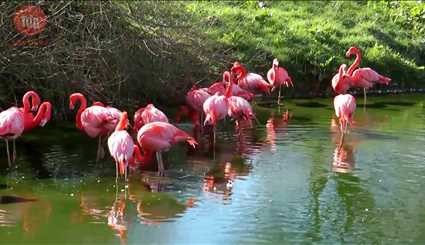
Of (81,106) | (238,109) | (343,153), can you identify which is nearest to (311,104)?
(238,109)

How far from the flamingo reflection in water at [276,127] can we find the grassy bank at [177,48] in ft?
3.98

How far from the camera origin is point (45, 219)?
5.39m

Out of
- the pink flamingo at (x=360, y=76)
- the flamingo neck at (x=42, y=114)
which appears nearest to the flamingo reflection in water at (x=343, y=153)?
the pink flamingo at (x=360, y=76)

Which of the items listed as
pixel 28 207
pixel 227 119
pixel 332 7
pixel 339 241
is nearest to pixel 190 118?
pixel 227 119

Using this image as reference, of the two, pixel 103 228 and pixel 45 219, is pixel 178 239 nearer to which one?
pixel 103 228

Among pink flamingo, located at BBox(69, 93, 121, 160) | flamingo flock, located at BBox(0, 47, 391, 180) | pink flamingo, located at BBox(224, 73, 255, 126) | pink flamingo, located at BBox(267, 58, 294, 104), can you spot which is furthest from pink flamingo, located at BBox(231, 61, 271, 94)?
pink flamingo, located at BBox(69, 93, 121, 160)

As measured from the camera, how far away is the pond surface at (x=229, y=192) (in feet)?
16.9

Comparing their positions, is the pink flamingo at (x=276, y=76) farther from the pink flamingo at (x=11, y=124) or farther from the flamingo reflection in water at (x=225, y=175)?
the pink flamingo at (x=11, y=124)

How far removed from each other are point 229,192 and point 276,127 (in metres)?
3.23

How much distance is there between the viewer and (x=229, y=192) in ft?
20.3

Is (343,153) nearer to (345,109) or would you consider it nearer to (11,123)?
(345,109)

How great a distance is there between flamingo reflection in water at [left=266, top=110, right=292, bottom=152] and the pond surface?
0.03m

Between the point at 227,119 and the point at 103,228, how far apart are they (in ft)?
15.6

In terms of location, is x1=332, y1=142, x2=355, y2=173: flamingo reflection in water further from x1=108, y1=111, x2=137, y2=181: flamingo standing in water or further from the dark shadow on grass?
the dark shadow on grass
